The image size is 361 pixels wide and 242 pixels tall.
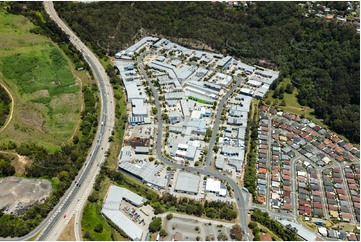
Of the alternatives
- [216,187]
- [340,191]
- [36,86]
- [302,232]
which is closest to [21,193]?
[36,86]

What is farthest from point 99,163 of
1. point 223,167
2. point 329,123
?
point 329,123

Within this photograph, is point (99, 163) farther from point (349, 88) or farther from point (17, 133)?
point (349, 88)

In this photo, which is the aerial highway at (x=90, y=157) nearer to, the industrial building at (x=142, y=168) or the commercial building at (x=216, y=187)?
the industrial building at (x=142, y=168)

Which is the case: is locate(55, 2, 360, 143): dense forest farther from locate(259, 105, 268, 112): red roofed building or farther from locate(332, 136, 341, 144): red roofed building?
locate(259, 105, 268, 112): red roofed building

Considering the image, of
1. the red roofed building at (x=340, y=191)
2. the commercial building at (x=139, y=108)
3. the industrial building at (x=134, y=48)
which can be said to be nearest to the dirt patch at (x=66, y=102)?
the commercial building at (x=139, y=108)

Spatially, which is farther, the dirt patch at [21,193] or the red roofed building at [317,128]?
the red roofed building at [317,128]

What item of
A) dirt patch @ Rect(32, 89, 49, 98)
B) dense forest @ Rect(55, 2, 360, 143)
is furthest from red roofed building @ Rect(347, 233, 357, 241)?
dirt patch @ Rect(32, 89, 49, 98)

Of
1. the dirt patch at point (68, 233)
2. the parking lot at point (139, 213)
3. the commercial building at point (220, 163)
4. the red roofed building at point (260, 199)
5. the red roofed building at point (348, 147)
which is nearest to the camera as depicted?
the dirt patch at point (68, 233)
